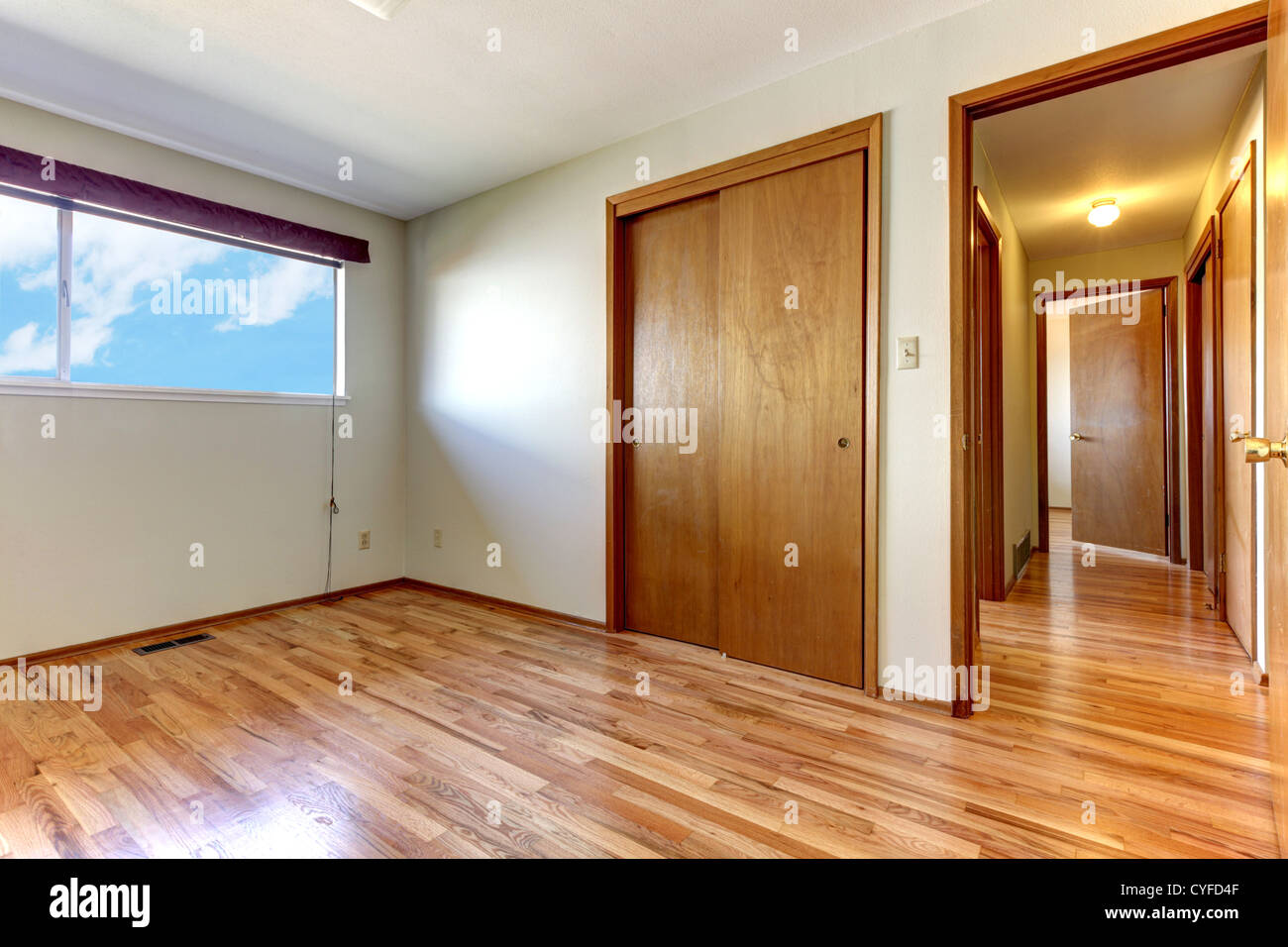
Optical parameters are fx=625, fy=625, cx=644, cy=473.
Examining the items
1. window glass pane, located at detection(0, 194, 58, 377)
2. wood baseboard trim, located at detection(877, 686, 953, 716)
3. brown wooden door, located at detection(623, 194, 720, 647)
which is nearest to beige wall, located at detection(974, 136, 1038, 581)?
brown wooden door, located at detection(623, 194, 720, 647)

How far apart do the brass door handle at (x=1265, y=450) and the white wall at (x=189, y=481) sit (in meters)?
3.96

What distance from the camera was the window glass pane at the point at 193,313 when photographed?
2900 millimetres

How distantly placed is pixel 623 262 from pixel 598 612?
5.86ft

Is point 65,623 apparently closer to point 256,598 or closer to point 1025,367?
point 256,598

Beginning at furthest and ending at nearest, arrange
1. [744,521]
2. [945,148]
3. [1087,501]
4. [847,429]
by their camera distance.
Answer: [1087,501], [744,521], [847,429], [945,148]

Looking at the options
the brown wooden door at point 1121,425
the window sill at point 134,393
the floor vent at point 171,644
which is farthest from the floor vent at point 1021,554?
the floor vent at point 171,644

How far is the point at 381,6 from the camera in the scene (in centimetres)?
207

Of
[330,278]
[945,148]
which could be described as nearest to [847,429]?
[945,148]

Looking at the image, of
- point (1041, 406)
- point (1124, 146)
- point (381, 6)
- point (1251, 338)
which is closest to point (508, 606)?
point (381, 6)

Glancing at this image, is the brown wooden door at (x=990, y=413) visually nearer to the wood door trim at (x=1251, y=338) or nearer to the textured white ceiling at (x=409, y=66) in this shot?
the wood door trim at (x=1251, y=338)

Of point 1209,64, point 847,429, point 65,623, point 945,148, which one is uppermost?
point 1209,64

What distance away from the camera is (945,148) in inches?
85.6

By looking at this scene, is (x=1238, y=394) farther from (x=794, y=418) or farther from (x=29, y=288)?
(x=29, y=288)
